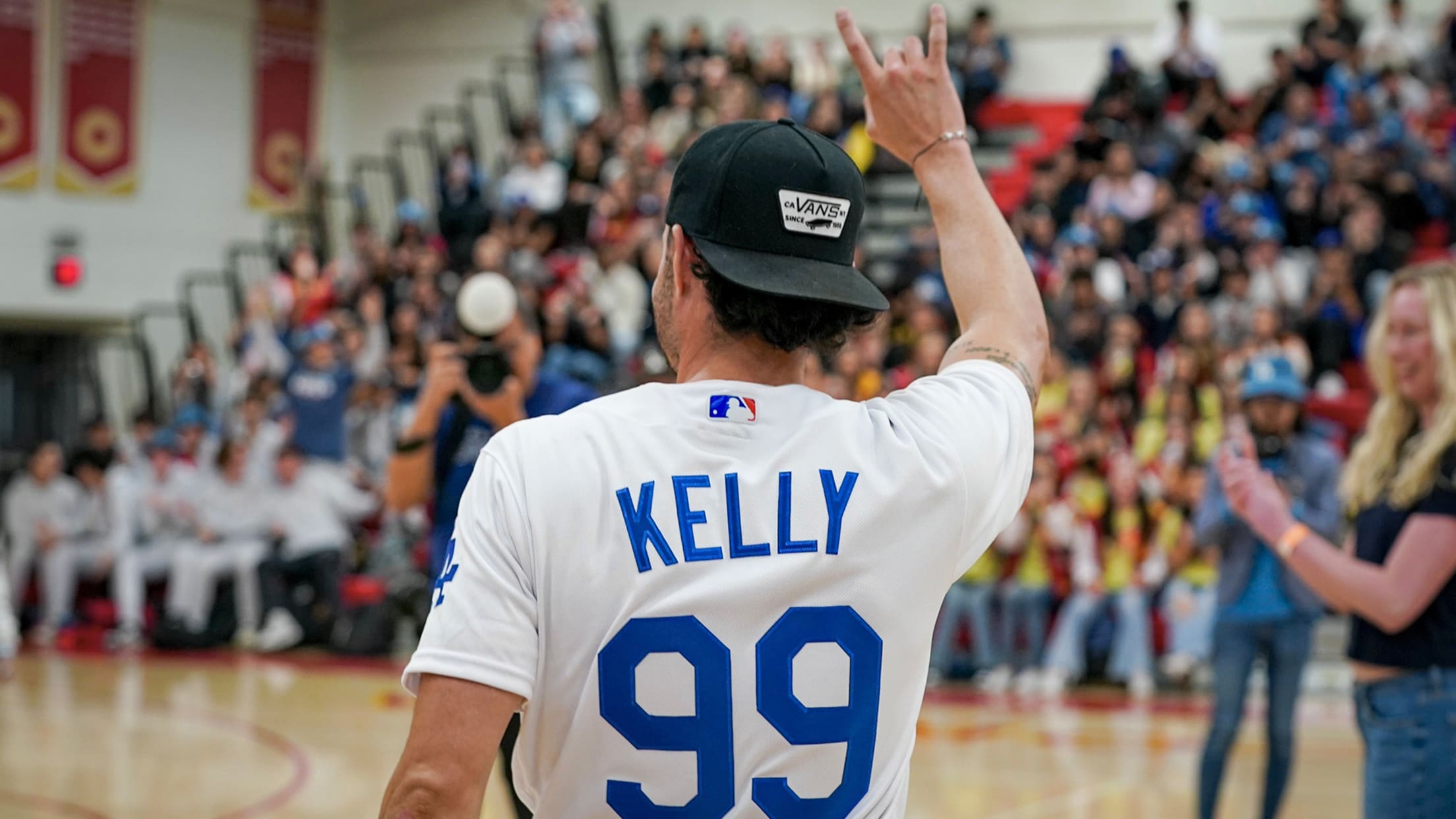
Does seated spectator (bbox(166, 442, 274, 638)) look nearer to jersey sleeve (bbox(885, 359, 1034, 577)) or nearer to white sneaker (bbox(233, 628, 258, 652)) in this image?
white sneaker (bbox(233, 628, 258, 652))

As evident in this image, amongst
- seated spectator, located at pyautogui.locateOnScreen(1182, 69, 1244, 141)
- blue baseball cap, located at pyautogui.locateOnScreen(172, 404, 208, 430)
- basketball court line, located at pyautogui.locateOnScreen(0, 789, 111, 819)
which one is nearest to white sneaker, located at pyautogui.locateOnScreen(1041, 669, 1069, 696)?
basketball court line, located at pyautogui.locateOnScreen(0, 789, 111, 819)

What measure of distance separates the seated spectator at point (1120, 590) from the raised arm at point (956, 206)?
28.6ft

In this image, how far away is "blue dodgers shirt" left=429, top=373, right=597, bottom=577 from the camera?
4.25 meters

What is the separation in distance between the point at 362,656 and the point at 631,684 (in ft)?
34.7


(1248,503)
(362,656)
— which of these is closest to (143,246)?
(362,656)

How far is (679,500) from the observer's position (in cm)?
165

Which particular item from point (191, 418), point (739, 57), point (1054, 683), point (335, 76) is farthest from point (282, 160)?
point (1054, 683)

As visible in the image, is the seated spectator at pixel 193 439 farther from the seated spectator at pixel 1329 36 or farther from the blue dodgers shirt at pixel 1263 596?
the seated spectator at pixel 1329 36

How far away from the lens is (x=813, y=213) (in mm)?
1730

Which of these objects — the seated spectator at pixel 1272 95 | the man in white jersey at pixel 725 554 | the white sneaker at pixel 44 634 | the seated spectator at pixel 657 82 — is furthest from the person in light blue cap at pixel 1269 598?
the seated spectator at pixel 657 82

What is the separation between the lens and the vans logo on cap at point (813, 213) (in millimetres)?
1713

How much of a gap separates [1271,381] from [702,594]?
→ 15.9ft

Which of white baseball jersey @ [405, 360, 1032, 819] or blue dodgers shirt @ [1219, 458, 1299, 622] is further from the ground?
white baseball jersey @ [405, 360, 1032, 819]

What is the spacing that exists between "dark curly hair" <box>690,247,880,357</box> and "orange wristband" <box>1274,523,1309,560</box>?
1.91 metres
